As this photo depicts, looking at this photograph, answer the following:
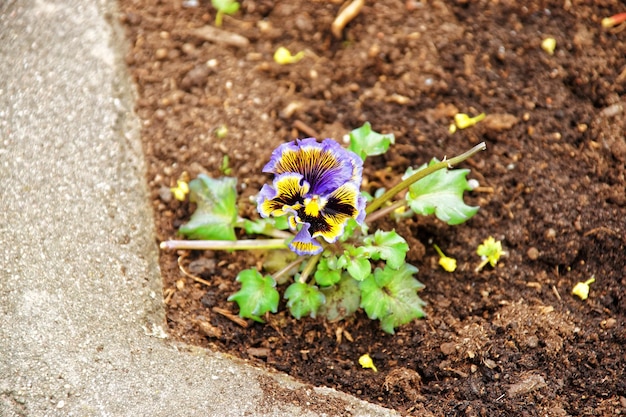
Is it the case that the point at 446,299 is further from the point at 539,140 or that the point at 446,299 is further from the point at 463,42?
the point at 463,42

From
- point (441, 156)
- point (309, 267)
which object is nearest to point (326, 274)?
point (309, 267)

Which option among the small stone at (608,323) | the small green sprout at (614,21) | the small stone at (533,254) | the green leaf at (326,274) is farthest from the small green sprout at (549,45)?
the green leaf at (326,274)

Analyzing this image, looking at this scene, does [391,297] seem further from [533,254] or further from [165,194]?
[165,194]

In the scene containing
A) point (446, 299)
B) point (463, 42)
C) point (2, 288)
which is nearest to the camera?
point (2, 288)

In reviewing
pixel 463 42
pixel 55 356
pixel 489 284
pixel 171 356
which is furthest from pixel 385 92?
pixel 55 356

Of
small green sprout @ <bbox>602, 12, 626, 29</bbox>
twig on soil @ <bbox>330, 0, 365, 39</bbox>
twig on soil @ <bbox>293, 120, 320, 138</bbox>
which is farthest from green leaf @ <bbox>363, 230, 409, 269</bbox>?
small green sprout @ <bbox>602, 12, 626, 29</bbox>

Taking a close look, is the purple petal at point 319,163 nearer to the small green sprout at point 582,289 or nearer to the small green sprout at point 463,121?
the small green sprout at point 463,121
